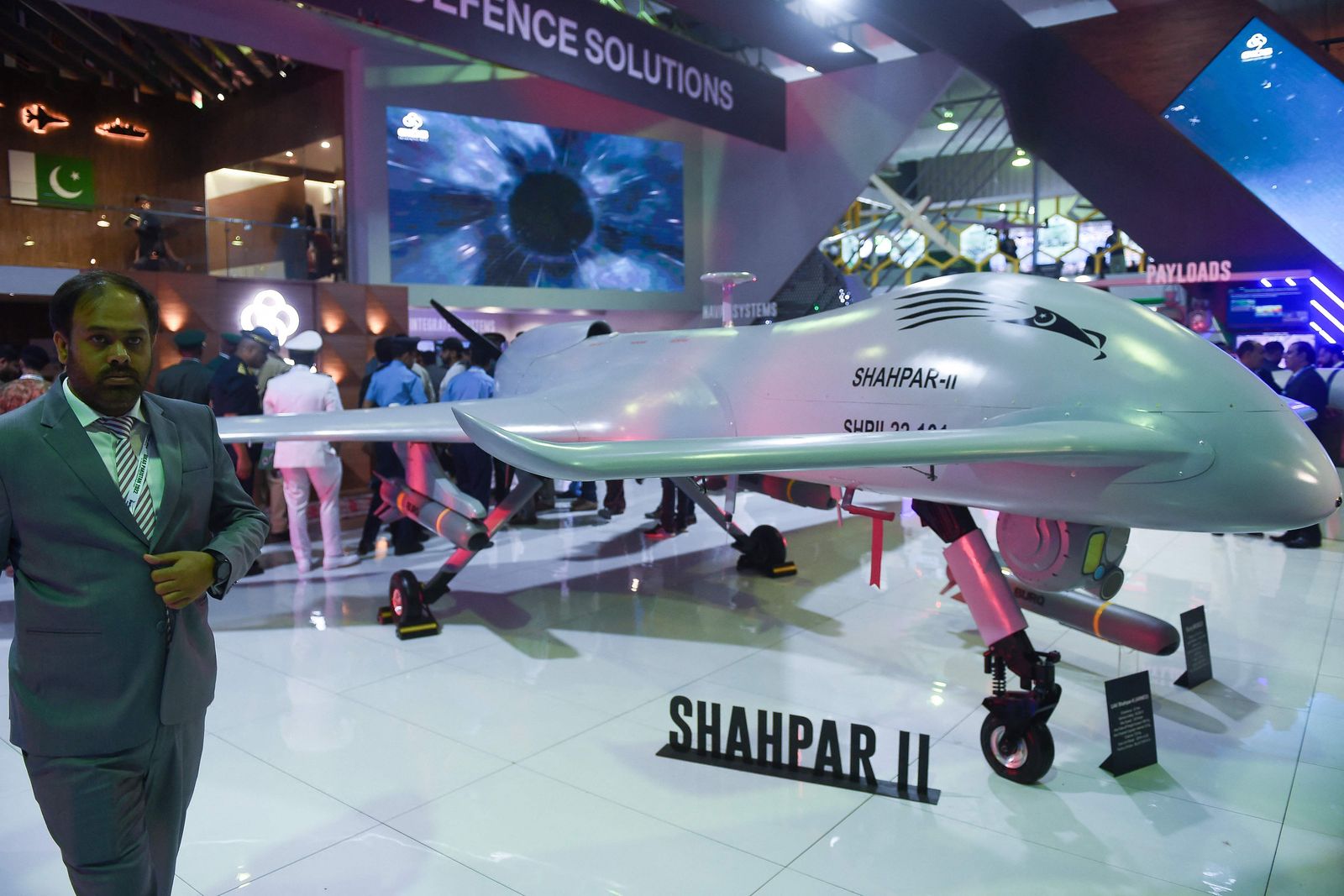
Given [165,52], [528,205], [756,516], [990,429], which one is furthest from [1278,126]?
[165,52]

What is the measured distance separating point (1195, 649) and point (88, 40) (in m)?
16.9

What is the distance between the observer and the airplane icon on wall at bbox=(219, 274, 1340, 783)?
116 inches

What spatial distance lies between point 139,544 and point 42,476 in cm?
24

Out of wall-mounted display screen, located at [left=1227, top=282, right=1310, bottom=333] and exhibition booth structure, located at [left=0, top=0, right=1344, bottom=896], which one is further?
wall-mounted display screen, located at [left=1227, top=282, right=1310, bottom=333]

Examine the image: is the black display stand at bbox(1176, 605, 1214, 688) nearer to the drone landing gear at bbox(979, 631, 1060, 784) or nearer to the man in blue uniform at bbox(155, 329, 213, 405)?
the drone landing gear at bbox(979, 631, 1060, 784)

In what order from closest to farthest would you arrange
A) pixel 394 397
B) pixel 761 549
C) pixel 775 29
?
pixel 761 549 < pixel 394 397 < pixel 775 29

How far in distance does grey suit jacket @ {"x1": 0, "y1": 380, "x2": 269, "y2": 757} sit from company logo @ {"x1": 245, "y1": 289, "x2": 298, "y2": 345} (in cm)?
927

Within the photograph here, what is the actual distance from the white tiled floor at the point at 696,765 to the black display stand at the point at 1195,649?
85 millimetres

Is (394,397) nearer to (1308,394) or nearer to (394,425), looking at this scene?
(394,425)

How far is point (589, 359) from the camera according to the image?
6516 mm

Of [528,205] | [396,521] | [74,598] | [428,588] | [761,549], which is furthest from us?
[528,205]

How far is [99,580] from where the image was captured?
191 centimetres

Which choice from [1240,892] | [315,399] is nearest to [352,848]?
[1240,892]

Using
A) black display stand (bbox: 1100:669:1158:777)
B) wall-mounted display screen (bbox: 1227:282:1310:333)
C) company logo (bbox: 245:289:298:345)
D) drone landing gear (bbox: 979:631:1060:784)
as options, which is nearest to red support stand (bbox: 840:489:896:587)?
drone landing gear (bbox: 979:631:1060:784)
